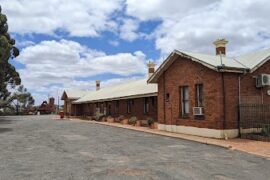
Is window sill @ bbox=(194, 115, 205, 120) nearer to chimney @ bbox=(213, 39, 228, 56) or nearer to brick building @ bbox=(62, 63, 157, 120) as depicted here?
chimney @ bbox=(213, 39, 228, 56)

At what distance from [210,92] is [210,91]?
49mm

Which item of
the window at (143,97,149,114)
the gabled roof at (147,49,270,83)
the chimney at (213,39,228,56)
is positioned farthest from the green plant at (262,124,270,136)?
the window at (143,97,149,114)

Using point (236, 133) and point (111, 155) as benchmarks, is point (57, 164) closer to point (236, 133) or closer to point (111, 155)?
point (111, 155)

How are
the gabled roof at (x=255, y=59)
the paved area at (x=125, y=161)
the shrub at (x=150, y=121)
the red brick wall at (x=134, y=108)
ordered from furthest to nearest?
the red brick wall at (x=134, y=108), the shrub at (x=150, y=121), the gabled roof at (x=255, y=59), the paved area at (x=125, y=161)

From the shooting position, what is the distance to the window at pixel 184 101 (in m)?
20.8

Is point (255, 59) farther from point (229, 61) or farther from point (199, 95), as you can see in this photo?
point (199, 95)

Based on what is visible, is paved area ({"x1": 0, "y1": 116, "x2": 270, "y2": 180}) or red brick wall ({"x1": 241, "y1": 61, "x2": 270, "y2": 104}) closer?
paved area ({"x1": 0, "y1": 116, "x2": 270, "y2": 180})

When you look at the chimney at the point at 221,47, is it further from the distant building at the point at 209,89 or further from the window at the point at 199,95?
the window at the point at 199,95

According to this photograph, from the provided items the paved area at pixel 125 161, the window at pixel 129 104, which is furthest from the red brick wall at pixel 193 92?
the window at pixel 129 104

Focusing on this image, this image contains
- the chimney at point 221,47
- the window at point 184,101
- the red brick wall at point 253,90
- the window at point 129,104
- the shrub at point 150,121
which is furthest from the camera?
the window at point 129,104

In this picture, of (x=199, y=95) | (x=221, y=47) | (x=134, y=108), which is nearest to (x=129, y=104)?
(x=134, y=108)

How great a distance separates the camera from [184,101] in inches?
827

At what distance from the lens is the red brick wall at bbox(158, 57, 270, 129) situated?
58.3ft

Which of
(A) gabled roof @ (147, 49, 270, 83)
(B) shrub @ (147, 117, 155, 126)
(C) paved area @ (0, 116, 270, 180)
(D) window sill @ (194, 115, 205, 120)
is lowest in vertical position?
(C) paved area @ (0, 116, 270, 180)
